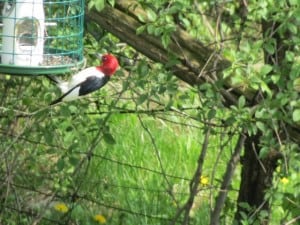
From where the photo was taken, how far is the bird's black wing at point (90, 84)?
3.74m

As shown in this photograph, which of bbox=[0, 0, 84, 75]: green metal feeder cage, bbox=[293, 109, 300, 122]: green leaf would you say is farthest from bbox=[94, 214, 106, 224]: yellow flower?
bbox=[293, 109, 300, 122]: green leaf

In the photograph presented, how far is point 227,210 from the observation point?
4730 mm

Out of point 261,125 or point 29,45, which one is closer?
point 261,125

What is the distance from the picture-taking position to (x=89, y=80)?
376cm

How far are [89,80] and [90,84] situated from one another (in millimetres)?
18

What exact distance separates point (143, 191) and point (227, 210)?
3.15 feet

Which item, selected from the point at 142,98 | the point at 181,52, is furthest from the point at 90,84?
the point at 181,52

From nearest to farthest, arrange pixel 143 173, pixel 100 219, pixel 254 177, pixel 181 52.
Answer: pixel 181 52, pixel 254 177, pixel 100 219, pixel 143 173

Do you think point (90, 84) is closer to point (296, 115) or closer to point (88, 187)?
point (296, 115)

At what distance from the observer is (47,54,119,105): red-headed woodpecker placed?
12.3 ft

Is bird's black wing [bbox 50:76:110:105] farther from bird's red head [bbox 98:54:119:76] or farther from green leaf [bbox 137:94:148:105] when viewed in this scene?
green leaf [bbox 137:94:148:105]

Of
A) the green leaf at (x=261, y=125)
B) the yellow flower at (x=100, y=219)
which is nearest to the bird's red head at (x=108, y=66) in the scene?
the green leaf at (x=261, y=125)

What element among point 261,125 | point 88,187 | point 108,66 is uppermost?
point 108,66

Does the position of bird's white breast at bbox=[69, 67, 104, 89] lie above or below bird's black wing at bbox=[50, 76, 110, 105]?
above
